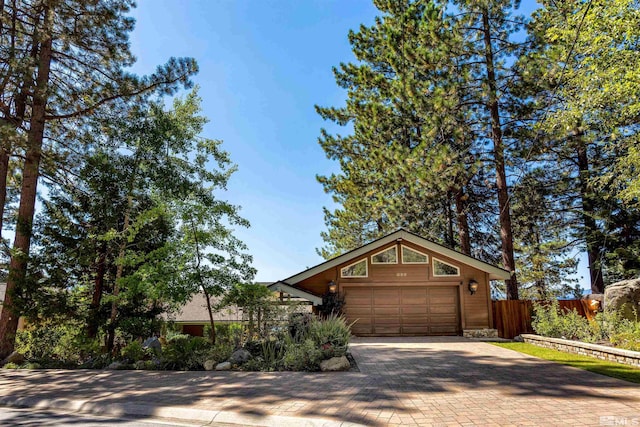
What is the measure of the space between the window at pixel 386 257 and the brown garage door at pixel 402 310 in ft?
3.31

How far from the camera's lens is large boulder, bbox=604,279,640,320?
11.0m

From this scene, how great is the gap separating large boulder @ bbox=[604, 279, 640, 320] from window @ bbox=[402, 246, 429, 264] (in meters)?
5.61

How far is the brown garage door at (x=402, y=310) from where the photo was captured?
14273 millimetres

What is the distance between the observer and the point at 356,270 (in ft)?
47.5


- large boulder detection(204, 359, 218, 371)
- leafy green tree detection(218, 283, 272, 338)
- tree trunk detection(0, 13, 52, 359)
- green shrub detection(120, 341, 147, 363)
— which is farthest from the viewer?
tree trunk detection(0, 13, 52, 359)

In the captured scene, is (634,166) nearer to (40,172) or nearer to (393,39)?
(393,39)

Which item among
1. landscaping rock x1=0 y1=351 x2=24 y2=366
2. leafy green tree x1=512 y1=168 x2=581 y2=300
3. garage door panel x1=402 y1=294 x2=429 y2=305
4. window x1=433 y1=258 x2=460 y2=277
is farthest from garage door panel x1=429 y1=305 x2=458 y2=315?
landscaping rock x1=0 y1=351 x2=24 y2=366

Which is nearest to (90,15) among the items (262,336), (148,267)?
(148,267)

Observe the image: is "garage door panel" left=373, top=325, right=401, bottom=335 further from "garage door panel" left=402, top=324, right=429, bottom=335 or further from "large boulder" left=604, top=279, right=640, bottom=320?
"large boulder" left=604, top=279, right=640, bottom=320

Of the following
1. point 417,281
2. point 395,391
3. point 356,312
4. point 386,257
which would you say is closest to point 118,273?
point 356,312

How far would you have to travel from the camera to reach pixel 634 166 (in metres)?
12.7

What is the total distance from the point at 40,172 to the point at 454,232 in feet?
61.1

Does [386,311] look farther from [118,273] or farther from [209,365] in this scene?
[118,273]

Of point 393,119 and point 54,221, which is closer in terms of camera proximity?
point 54,221
